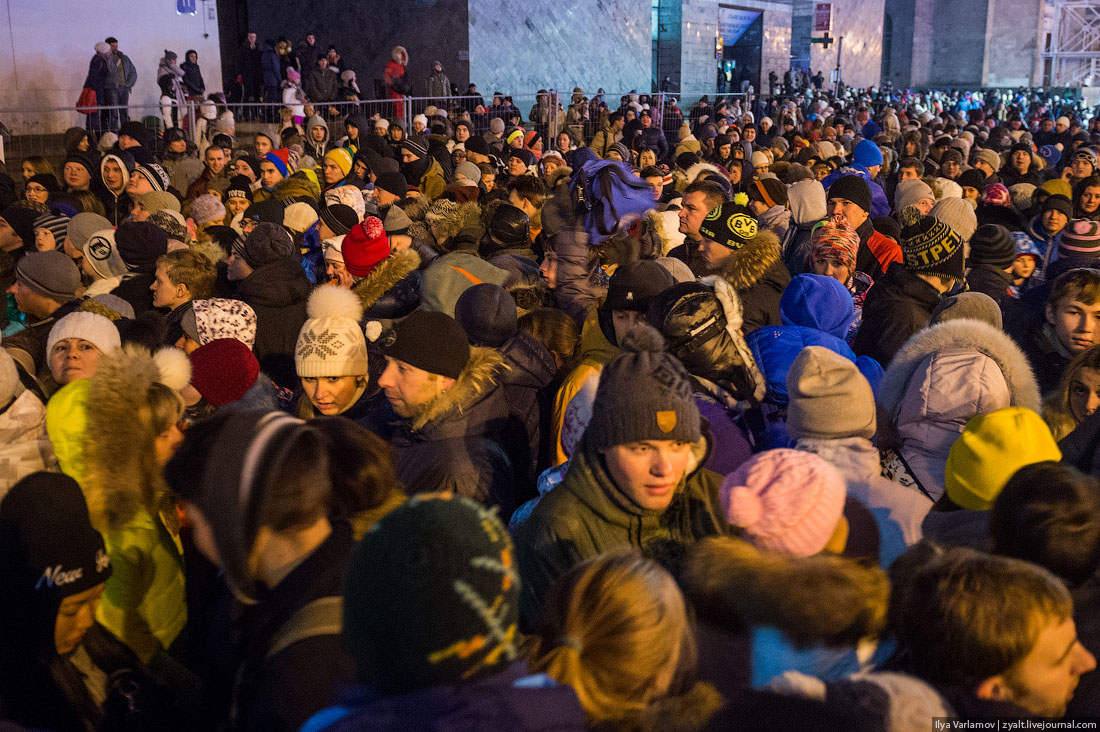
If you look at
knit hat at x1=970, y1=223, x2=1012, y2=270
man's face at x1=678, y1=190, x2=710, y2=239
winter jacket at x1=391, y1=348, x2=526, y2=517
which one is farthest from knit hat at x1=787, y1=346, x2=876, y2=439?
man's face at x1=678, y1=190, x2=710, y2=239

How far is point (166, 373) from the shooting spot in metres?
3.36

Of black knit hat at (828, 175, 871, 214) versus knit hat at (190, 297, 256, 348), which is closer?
knit hat at (190, 297, 256, 348)

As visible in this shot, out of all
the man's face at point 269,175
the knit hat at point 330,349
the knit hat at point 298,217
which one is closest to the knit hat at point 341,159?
the man's face at point 269,175

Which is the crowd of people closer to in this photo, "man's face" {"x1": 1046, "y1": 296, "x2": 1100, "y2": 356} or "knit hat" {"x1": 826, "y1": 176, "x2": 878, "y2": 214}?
"man's face" {"x1": 1046, "y1": 296, "x2": 1100, "y2": 356}

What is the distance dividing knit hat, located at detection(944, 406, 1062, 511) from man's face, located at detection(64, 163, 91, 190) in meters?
8.06

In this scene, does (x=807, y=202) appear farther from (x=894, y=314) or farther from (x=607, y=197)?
(x=894, y=314)

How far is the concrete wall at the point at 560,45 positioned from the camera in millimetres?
24406

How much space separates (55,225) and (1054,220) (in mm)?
7011

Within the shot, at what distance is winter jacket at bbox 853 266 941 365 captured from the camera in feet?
15.7

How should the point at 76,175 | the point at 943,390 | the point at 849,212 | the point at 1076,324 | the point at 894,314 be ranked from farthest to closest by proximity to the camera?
the point at 76,175, the point at 849,212, the point at 894,314, the point at 1076,324, the point at 943,390

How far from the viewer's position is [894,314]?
192 inches

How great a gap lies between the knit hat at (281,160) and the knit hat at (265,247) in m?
3.91

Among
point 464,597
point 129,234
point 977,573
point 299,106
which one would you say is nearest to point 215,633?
point 464,597

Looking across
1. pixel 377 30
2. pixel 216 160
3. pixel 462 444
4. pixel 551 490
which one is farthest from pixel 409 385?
pixel 377 30
